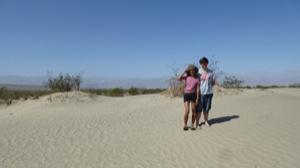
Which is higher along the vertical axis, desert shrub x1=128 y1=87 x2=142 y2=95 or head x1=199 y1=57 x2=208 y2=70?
head x1=199 y1=57 x2=208 y2=70

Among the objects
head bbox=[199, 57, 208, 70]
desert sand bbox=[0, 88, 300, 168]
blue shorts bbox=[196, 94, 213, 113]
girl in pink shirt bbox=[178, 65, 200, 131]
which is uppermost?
head bbox=[199, 57, 208, 70]

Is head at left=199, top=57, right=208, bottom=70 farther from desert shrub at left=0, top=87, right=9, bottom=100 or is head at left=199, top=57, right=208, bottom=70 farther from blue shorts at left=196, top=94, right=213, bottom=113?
desert shrub at left=0, top=87, right=9, bottom=100

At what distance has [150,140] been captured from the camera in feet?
25.8

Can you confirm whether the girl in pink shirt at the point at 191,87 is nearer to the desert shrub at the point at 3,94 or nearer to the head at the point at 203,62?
the head at the point at 203,62

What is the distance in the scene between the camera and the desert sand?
589 centimetres

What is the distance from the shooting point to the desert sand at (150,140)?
589cm

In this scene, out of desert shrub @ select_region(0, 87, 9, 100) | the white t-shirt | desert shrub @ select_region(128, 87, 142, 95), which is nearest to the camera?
the white t-shirt

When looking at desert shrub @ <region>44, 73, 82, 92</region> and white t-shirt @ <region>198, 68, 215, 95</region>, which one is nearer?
white t-shirt @ <region>198, 68, 215, 95</region>

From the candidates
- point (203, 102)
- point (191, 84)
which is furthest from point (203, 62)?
point (203, 102)

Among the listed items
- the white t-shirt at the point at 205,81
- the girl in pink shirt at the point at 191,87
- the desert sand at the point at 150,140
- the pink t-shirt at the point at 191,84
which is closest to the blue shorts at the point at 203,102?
the white t-shirt at the point at 205,81

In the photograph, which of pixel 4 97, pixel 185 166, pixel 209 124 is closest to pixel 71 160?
pixel 185 166

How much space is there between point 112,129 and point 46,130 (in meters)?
2.25

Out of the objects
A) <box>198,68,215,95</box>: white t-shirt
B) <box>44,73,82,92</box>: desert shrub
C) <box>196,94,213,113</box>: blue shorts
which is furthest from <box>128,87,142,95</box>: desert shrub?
<box>198,68,215,95</box>: white t-shirt

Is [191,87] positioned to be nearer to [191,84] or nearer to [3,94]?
[191,84]
